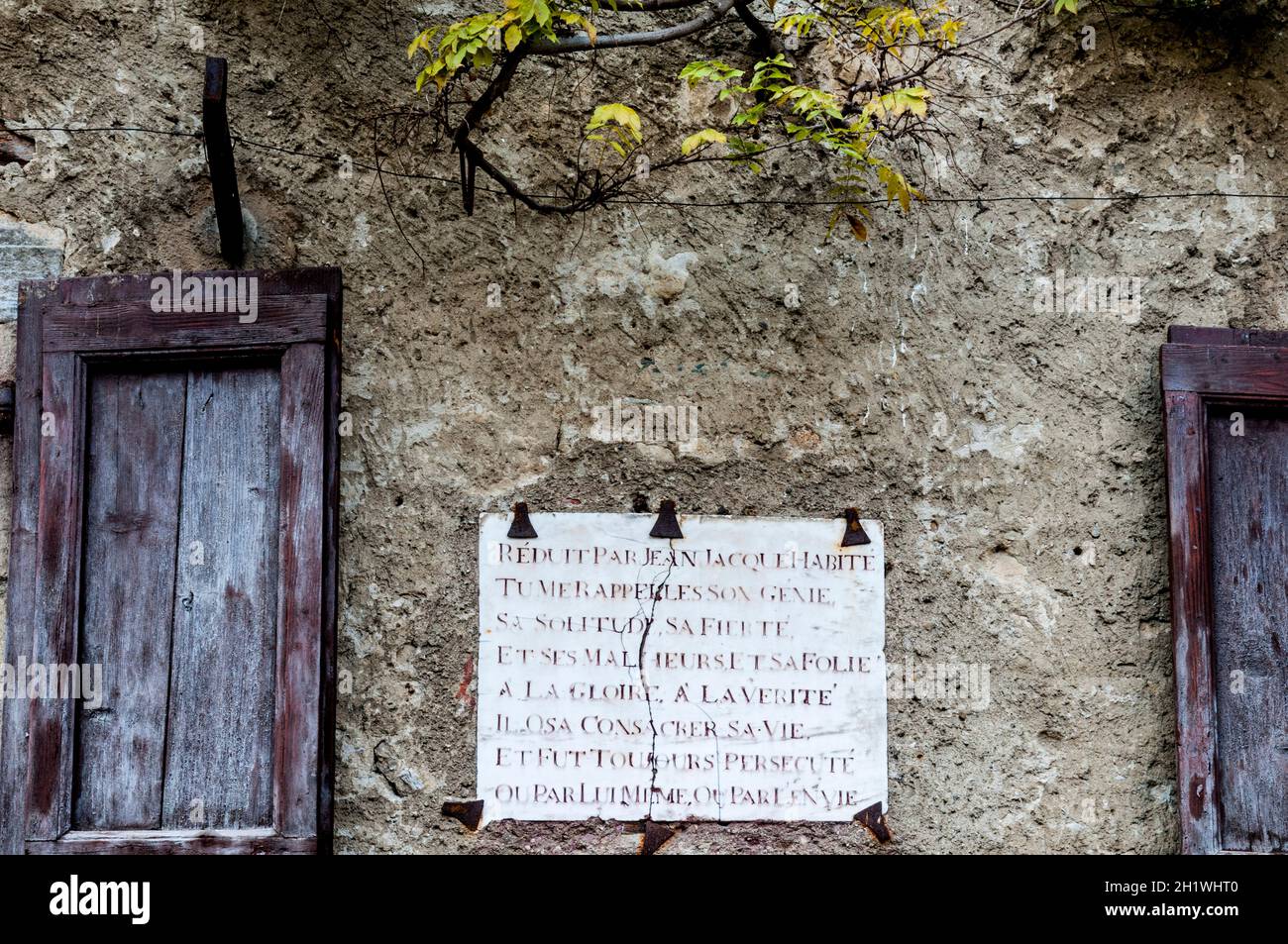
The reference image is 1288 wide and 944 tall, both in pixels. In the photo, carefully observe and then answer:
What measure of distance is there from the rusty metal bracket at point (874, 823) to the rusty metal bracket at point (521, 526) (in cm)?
118

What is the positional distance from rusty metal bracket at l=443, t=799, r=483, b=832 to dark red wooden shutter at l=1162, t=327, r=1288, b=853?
1881 mm

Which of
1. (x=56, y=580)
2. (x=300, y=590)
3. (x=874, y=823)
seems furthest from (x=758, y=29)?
(x=56, y=580)

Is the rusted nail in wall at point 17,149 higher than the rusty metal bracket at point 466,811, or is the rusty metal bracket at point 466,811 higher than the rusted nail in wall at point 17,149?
the rusted nail in wall at point 17,149

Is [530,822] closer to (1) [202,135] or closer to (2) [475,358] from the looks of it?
(2) [475,358]

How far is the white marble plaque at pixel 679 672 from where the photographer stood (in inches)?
133

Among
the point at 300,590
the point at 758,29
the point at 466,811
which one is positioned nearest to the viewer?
the point at 300,590

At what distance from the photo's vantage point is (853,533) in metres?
3.50

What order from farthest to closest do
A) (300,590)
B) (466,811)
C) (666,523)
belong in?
(666,523) < (466,811) < (300,590)

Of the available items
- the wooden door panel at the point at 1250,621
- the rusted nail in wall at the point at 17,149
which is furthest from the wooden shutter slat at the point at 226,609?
the wooden door panel at the point at 1250,621

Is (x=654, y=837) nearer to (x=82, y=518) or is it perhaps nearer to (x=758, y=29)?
(x=82, y=518)

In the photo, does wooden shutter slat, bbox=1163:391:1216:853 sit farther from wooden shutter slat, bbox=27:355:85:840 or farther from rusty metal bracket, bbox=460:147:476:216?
wooden shutter slat, bbox=27:355:85:840

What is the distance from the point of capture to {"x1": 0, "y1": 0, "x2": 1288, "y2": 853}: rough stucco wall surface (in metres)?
3.43

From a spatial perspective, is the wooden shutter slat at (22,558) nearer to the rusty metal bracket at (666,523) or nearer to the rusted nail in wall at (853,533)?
the rusty metal bracket at (666,523)

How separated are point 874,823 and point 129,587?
2.09 meters
